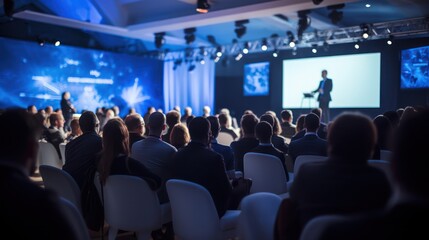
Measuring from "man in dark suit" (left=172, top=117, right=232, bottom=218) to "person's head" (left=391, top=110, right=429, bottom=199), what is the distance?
5.43ft

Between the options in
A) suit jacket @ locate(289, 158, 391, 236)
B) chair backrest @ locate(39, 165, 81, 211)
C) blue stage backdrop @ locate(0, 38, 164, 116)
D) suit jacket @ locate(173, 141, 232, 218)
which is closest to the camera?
suit jacket @ locate(289, 158, 391, 236)

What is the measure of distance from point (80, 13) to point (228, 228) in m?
10.5

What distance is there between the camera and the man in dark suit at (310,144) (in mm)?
4088

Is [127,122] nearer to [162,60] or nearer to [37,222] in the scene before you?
[37,222]

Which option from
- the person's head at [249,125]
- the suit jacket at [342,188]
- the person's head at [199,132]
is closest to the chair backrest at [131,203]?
the person's head at [199,132]

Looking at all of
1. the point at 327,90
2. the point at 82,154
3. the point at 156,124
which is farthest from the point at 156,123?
the point at 327,90

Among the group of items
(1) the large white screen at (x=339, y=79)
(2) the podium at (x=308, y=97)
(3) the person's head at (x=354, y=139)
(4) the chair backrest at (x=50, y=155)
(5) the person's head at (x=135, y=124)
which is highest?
(1) the large white screen at (x=339, y=79)

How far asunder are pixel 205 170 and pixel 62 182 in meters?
1.23

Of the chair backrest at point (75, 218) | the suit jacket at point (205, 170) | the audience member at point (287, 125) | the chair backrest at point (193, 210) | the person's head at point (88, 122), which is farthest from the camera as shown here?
the audience member at point (287, 125)

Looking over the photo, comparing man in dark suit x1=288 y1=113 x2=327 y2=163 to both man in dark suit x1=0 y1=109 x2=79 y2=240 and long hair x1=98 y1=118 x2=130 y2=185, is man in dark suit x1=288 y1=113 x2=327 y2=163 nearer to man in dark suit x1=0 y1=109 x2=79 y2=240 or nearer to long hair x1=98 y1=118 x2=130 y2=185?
long hair x1=98 y1=118 x2=130 y2=185

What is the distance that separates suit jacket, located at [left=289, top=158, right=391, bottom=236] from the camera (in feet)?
4.98

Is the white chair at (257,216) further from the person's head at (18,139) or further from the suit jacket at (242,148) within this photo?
the suit jacket at (242,148)

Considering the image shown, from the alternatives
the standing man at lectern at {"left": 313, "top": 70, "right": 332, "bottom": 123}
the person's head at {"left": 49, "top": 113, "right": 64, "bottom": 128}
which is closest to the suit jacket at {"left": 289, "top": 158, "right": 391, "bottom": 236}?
the person's head at {"left": 49, "top": 113, "right": 64, "bottom": 128}

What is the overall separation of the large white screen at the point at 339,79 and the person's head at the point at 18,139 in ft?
37.5
